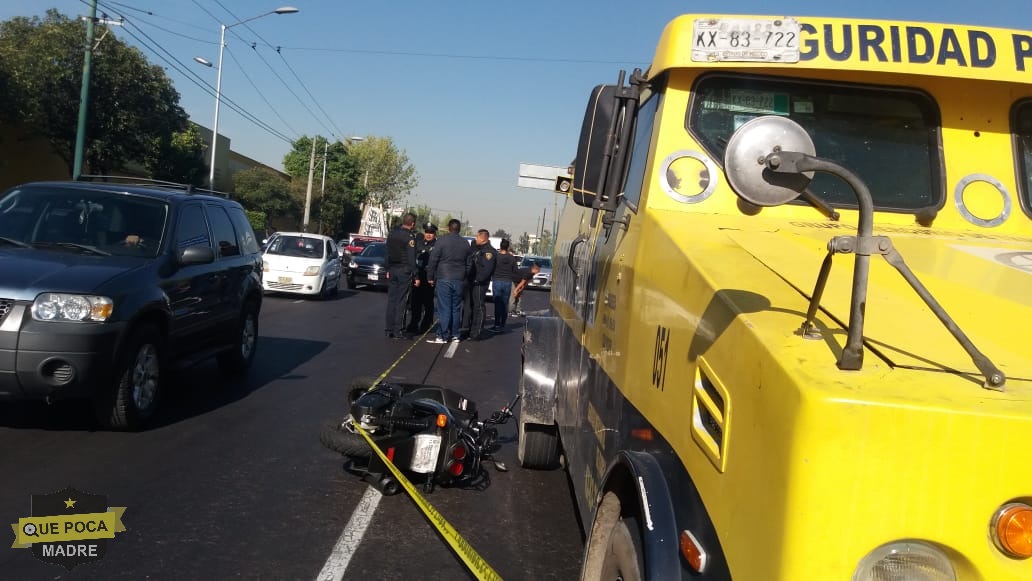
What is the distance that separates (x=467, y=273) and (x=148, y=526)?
8.62m

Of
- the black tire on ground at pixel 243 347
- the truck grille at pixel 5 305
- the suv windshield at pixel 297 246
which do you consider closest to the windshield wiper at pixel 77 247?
the truck grille at pixel 5 305

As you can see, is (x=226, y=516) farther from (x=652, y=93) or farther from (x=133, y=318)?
(x=652, y=93)

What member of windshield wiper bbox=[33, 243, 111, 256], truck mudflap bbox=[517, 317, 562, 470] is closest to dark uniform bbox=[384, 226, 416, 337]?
windshield wiper bbox=[33, 243, 111, 256]

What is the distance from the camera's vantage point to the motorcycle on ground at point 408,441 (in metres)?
4.91

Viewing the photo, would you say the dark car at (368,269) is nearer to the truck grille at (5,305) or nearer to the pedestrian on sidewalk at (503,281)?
the pedestrian on sidewalk at (503,281)

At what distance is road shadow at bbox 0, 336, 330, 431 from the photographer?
20.1 feet

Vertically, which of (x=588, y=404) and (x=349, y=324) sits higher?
(x=588, y=404)

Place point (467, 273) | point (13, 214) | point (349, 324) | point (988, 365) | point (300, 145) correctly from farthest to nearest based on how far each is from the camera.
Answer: point (300, 145) < point (349, 324) < point (467, 273) < point (13, 214) < point (988, 365)

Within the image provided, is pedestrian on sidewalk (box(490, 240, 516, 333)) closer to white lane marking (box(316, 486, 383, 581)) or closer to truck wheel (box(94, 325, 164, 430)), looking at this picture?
truck wheel (box(94, 325, 164, 430))

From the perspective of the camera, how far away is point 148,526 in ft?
13.8

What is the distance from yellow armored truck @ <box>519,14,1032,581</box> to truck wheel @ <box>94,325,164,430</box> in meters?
3.30

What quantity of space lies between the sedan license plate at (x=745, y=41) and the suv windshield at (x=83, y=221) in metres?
4.98

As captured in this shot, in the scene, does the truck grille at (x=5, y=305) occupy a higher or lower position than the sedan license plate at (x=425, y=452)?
higher

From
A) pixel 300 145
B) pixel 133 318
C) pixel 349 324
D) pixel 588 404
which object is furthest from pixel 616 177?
pixel 300 145
